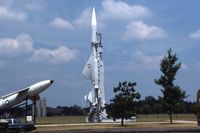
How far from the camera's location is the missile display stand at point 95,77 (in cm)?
7969

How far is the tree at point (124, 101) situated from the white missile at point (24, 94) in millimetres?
17327

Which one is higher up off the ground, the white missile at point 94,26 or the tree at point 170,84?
the white missile at point 94,26

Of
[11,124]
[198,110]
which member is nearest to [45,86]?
[11,124]

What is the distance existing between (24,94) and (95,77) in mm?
13906

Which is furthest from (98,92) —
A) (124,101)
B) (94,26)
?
(124,101)

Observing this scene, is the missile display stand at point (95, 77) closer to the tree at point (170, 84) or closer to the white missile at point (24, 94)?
the white missile at point (24, 94)

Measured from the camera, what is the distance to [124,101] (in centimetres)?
5634

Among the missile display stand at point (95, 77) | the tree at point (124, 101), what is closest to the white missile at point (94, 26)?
the missile display stand at point (95, 77)

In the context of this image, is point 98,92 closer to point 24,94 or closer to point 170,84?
point 24,94

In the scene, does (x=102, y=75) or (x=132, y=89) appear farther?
(x=102, y=75)

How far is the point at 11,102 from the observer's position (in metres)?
72.8

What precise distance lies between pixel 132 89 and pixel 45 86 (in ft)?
63.3

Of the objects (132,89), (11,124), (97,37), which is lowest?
(11,124)

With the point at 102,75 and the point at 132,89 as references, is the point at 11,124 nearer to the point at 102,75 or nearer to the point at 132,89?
the point at 132,89
